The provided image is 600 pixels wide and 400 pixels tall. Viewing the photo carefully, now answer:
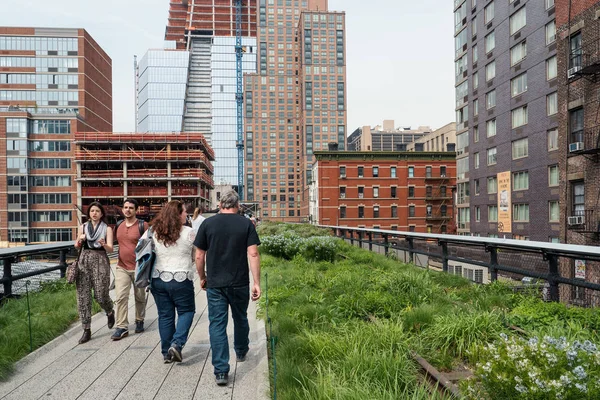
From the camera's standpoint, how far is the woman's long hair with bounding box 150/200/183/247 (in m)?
5.55

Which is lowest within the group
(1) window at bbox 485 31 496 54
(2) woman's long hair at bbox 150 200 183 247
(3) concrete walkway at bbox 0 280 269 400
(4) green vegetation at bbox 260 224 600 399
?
(3) concrete walkway at bbox 0 280 269 400

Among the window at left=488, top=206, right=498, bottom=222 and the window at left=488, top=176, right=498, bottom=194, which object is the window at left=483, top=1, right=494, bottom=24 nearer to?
the window at left=488, top=176, right=498, bottom=194

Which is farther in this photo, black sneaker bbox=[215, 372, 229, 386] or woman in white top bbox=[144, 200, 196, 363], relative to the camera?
woman in white top bbox=[144, 200, 196, 363]

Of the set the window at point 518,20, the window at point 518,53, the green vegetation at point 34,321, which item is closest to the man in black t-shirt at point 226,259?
the green vegetation at point 34,321

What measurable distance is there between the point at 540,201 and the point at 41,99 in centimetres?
9339

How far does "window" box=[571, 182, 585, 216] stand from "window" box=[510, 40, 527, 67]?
1504cm

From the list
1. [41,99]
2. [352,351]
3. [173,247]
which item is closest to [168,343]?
[173,247]

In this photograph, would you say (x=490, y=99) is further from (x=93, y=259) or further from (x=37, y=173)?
(x=37, y=173)

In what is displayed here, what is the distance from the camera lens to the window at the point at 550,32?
32.5 metres

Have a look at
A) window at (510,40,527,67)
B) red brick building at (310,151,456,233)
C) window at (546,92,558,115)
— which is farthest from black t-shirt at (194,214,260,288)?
red brick building at (310,151,456,233)

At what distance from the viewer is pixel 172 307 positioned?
554 centimetres

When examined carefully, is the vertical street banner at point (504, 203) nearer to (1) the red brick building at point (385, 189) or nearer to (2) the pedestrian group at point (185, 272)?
(1) the red brick building at point (385, 189)

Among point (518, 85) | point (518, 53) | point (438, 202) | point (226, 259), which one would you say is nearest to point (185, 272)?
point (226, 259)

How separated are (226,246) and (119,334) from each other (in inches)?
109
